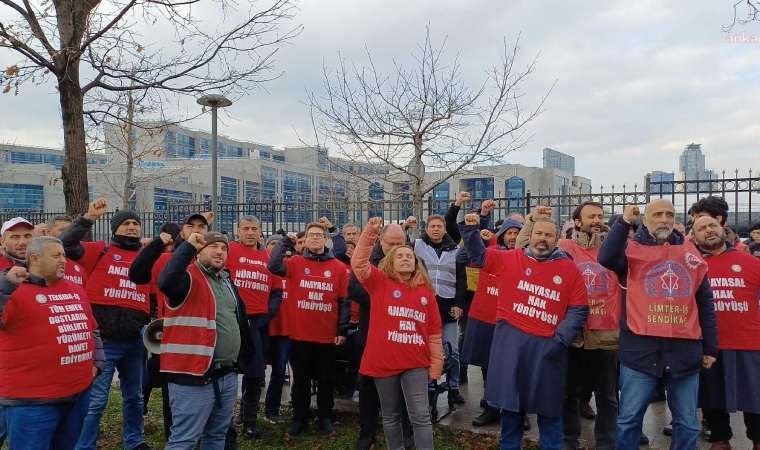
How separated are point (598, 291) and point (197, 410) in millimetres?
3252

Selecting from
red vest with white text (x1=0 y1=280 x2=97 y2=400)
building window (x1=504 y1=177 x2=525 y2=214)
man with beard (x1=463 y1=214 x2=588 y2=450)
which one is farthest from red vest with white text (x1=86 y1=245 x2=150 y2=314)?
building window (x1=504 y1=177 x2=525 y2=214)

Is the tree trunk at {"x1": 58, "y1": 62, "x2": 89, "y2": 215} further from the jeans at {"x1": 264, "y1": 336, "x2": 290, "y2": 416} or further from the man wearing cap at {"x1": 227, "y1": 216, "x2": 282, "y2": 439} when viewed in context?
the jeans at {"x1": 264, "y1": 336, "x2": 290, "y2": 416}

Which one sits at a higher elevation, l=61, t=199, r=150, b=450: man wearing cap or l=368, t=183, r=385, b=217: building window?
l=368, t=183, r=385, b=217: building window

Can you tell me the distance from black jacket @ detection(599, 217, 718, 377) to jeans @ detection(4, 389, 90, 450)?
3793 mm

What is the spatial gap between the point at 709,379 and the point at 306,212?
9.31 metres

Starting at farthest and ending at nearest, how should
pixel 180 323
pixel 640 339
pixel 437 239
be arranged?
pixel 437 239 < pixel 640 339 < pixel 180 323

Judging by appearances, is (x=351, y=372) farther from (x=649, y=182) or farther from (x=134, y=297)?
(x=649, y=182)

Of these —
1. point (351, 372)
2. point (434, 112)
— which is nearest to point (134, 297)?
point (351, 372)

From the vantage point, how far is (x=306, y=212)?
12.6 metres

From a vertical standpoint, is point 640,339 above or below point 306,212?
below

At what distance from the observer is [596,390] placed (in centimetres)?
479

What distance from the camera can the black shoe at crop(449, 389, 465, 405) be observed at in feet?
20.2

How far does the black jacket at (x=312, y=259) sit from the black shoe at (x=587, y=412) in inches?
101

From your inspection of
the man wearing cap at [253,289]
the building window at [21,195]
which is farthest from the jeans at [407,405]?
the building window at [21,195]
